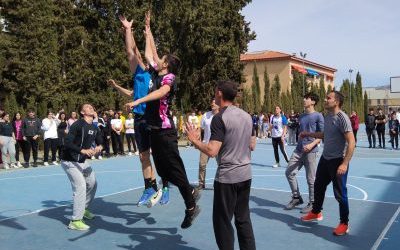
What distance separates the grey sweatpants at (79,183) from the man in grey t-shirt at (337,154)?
140 inches

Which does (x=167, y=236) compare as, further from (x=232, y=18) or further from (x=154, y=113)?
(x=232, y=18)

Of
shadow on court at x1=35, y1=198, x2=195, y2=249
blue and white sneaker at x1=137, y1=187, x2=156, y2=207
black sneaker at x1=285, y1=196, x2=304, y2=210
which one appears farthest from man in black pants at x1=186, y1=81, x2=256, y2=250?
black sneaker at x1=285, y1=196, x2=304, y2=210

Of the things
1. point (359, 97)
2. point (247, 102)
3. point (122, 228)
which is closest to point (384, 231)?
point (122, 228)

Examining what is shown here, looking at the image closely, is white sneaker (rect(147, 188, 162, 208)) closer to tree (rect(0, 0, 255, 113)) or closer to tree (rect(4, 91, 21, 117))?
tree (rect(4, 91, 21, 117))

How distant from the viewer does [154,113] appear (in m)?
5.86

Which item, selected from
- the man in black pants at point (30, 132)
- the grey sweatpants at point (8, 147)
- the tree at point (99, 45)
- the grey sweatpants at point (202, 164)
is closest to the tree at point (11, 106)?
the tree at point (99, 45)

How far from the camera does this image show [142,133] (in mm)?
6234

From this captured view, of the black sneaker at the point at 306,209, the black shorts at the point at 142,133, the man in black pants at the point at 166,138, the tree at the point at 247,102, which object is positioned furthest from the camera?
the tree at the point at 247,102

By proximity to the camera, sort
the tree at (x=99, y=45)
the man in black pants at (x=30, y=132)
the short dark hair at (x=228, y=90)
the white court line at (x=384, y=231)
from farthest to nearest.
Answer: the tree at (x=99, y=45) → the man in black pants at (x=30, y=132) → the white court line at (x=384, y=231) → the short dark hair at (x=228, y=90)

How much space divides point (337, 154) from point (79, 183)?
3.86 meters

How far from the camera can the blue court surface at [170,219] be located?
5844 millimetres

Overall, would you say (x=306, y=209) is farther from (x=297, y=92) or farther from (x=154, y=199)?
(x=297, y=92)

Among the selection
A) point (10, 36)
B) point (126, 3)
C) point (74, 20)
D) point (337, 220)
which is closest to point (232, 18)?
point (126, 3)

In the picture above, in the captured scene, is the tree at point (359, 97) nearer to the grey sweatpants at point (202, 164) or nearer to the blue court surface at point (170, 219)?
the blue court surface at point (170, 219)
